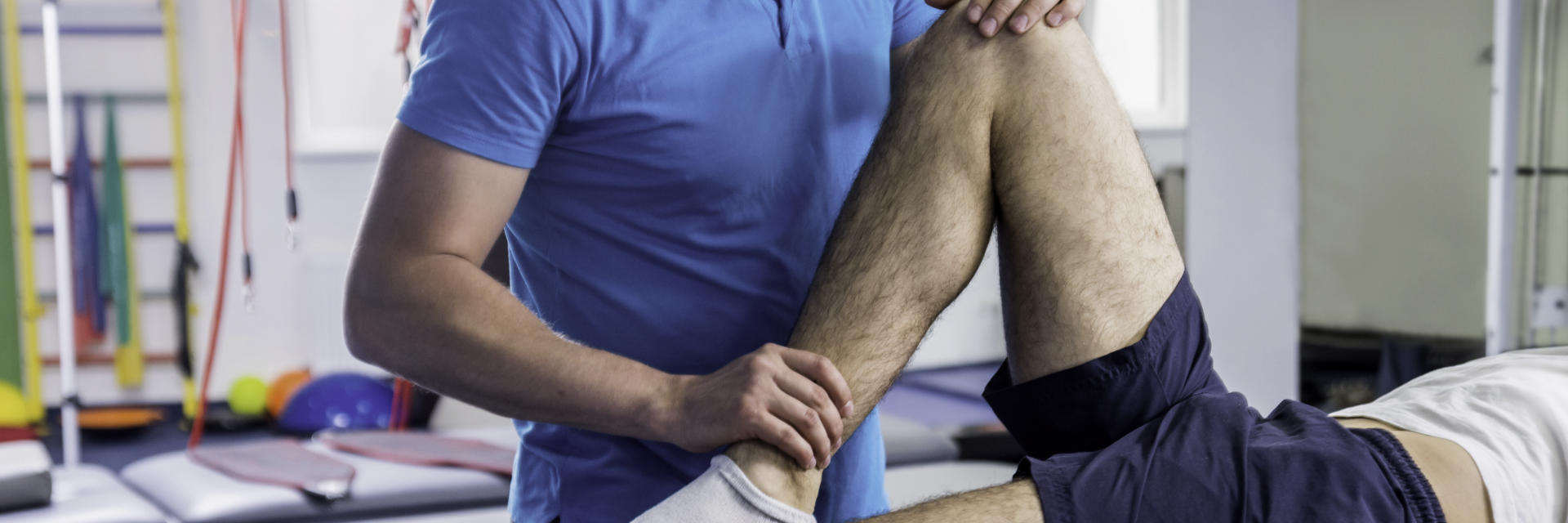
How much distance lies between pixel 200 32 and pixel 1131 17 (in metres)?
3.72

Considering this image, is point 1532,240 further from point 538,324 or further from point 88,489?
point 88,489

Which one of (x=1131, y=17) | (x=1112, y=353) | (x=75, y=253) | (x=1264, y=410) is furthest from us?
(x=75, y=253)

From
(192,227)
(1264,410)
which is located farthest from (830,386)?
(192,227)

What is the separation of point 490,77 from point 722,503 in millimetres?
366

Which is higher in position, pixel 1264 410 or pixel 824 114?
pixel 824 114

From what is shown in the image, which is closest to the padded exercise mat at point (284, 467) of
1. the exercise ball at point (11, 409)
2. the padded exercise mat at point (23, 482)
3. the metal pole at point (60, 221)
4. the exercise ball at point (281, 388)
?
the padded exercise mat at point (23, 482)

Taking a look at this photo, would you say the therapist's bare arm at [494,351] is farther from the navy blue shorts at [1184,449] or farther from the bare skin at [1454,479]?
the bare skin at [1454,479]

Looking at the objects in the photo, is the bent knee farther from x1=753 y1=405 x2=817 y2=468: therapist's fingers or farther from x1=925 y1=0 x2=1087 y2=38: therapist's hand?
x1=753 y1=405 x2=817 y2=468: therapist's fingers

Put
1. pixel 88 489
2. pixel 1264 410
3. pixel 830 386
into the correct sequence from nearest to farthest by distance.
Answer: pixel 830 386
pixel 88 489
pixel 1264 410

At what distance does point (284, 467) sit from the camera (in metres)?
2.23

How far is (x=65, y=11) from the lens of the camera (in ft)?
15.4

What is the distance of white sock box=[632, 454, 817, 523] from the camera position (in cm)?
85

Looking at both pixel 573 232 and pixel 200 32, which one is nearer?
pixel 573 232

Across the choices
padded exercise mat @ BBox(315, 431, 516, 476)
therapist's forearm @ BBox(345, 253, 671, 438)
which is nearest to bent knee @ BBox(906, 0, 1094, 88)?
therapist's forearm @ BBox(345, 253, 671, 438)
